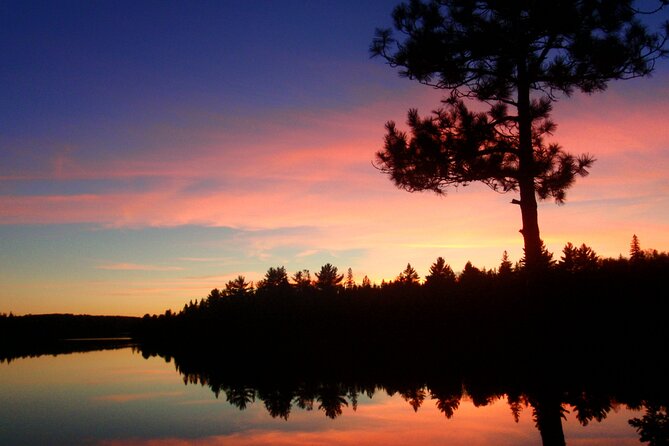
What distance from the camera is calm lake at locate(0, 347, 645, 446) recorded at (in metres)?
9.73

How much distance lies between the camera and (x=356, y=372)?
67.3 feet

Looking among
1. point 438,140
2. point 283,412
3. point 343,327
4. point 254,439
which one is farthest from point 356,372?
point 343,327

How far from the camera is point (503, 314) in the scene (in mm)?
→ 25062

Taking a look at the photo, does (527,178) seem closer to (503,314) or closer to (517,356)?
(517,356)

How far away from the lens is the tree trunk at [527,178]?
12648mm

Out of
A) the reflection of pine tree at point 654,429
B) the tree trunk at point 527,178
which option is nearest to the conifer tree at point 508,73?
the tree trunk at point 527,178

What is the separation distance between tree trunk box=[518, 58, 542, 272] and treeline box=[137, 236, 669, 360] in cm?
50

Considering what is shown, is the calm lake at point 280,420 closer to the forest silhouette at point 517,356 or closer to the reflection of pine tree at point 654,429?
the forest silhouette at point 517,356

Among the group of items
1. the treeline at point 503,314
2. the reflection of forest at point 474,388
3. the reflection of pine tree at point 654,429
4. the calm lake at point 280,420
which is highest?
the treeline at point 503,314

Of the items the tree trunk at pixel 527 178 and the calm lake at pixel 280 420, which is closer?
the calm lake at pixel 280 420

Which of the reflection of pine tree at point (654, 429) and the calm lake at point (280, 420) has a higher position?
the reflection of pine tree at point (654, 429)

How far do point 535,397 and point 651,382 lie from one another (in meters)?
2.61

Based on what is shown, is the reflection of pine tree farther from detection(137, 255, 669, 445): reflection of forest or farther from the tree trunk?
the tree trunk

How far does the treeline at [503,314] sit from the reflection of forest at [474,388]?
104 centimetres
